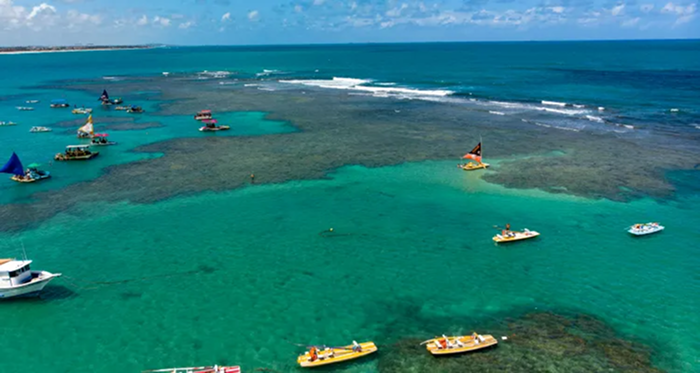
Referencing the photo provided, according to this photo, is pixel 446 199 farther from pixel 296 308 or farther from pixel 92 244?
pixel 92 244

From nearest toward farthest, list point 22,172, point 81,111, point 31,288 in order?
point 31,288 < point 22,172 < point 81,111

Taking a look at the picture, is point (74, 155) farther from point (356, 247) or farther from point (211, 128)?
point (356, 247)

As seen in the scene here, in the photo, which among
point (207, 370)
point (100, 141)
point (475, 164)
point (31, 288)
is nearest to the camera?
point (207, 370)

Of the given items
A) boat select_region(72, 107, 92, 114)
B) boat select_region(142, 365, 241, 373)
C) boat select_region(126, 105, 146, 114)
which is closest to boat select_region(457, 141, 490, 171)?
boat select_region(142, 365, 241, 373)

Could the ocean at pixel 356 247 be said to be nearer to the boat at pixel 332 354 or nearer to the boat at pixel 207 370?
the boat at pixel 332 354

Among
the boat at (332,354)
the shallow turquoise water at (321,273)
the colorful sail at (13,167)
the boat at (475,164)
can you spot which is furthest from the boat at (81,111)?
the boat at (332,354)

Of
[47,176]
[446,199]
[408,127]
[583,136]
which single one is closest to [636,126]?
[583,136]

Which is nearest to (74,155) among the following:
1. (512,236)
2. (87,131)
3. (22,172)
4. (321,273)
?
(87,131)
